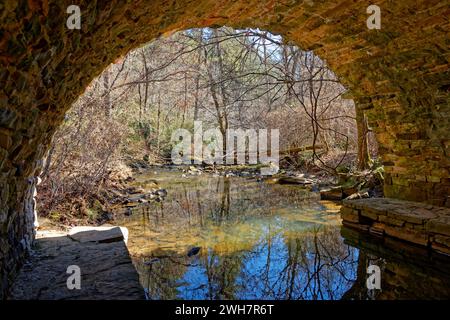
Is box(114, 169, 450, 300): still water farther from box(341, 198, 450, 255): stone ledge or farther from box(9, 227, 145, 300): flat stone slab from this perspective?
box(9, 227, 145, 300): flat stone slab

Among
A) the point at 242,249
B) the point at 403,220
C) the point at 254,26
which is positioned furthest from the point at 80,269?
the point at 403,220

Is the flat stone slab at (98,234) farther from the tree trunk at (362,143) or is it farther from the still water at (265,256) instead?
the tree trunk at (362,143)

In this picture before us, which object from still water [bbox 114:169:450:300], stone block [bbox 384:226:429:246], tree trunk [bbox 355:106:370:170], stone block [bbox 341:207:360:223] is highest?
tree trunk [bbox 355:106:370:170]

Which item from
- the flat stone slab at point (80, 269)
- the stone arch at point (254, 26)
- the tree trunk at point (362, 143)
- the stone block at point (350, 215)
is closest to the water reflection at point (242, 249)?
the stone block at point (350, 215)

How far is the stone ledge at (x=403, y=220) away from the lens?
412cm

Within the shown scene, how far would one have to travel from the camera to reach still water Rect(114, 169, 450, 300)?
3344mm

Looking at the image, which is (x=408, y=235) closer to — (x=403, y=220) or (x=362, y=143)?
(x=403, y=220)

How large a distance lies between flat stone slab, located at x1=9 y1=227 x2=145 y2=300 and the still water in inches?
21.8

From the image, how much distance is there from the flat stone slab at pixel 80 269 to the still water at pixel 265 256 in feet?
1.82

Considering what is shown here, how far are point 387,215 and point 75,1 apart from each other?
4.85 meters

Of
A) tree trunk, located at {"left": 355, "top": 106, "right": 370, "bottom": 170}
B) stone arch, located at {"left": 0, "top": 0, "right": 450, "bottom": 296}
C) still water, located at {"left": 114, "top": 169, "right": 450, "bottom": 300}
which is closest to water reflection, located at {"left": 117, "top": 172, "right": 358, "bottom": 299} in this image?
still water, located at {"left": 114, "top": 169, "right": 450, "bottom": 300}

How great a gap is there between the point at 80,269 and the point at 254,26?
11.2 ft

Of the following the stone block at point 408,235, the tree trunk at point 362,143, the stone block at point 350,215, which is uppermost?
the tree trunk at point 362,143
